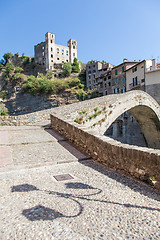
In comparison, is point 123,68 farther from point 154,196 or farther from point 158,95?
point 154,196

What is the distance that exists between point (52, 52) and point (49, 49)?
4.59 ft

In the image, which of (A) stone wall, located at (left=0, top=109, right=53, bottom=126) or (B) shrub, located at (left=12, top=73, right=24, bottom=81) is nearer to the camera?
(A) stone wall, located at (left=0, top=109, right=53, bottom=126)

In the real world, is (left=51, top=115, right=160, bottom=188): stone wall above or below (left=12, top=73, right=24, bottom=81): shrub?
below

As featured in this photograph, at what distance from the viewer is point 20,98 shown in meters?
49.1

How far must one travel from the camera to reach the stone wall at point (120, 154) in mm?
3342

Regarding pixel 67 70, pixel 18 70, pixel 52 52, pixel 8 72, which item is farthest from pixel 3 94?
pixel 52 52

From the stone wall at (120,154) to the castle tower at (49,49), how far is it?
55.2 meters

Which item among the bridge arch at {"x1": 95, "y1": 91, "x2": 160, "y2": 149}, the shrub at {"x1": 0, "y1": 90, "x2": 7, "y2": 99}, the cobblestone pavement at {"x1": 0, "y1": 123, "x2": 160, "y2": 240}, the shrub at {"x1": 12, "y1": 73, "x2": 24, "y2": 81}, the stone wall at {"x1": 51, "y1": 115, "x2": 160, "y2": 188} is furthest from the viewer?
the shrub at {"x1": 12, "y1": 73, "x2": 24, "y2": 81}

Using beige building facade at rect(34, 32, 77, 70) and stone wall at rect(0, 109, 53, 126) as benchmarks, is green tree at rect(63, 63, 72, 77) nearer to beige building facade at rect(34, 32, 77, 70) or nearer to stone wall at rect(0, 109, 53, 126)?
beige building facade at rect(34, 32, 77, 70)

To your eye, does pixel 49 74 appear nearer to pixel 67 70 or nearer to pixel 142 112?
pixel 67 70

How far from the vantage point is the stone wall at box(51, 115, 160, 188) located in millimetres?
3342

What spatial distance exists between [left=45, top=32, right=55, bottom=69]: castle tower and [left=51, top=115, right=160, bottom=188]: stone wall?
55.2 meters

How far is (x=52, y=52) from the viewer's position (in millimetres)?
58531

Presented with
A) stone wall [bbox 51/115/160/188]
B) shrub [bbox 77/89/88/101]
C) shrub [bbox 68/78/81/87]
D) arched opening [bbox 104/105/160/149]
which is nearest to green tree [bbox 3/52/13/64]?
shrub [bbox 68/78/81/87]
